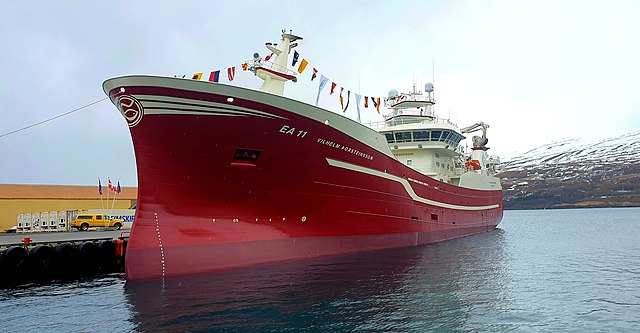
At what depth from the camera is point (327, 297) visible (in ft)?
36.2

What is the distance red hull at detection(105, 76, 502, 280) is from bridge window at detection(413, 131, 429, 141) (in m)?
9.75

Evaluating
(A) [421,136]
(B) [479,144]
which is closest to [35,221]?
(A) [421,136]

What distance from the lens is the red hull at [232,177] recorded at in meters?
12.5

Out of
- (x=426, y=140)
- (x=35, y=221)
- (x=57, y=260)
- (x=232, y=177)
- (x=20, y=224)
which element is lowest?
(x=57, y=260)

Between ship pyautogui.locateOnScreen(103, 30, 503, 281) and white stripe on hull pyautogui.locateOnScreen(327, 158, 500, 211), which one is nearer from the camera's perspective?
ship pyautogui.locateOnScreen(103, 30, 503, 281)

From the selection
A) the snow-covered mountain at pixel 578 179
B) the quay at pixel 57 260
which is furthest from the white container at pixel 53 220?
the snow-covered mountain at pixel 578 179

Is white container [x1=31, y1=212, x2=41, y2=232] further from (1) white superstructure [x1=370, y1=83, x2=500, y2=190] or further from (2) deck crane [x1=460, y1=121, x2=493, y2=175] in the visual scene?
(2) deck crane [x1=460, y1=121, x2=493, y2=175]

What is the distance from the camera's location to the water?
904cm

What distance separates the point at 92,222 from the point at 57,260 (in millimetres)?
15751

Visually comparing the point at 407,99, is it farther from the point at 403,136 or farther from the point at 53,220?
the point at 53,220

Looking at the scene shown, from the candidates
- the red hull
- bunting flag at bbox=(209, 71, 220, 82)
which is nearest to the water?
the red hull

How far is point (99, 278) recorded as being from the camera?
1577cm

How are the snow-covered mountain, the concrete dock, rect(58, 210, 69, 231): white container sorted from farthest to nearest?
the snow-covered mountain, rect(58, 210, 69, 231): white container, the concrete dock

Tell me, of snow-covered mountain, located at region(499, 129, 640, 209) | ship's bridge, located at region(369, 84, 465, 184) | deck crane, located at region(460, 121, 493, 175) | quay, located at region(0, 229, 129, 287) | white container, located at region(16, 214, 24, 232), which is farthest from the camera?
snow-covered mountain, located at region(499, 129, 640, 209)
